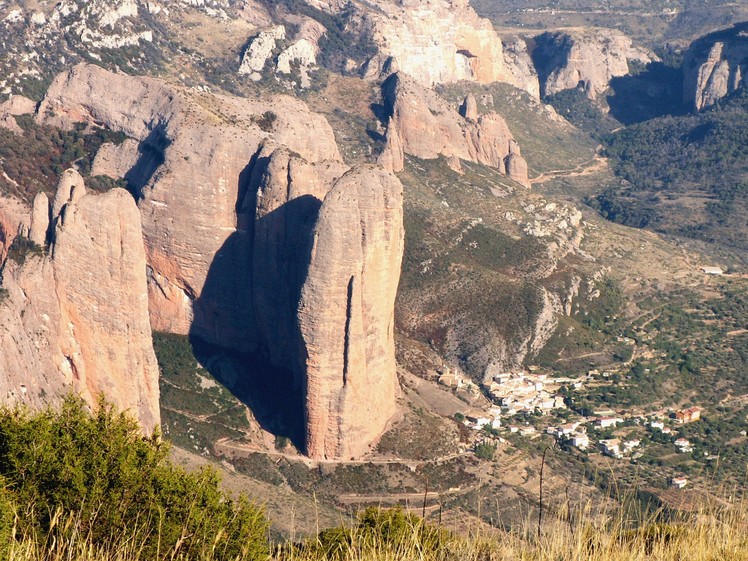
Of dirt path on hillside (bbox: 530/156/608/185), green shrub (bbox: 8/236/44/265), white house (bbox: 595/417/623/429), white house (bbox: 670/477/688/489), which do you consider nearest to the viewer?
green shrub (bbox: 8/236/44/265)

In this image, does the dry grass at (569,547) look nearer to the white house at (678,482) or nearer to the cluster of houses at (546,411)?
the white house at (678,482)

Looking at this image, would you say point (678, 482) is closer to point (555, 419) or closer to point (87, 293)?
point (555, 419)

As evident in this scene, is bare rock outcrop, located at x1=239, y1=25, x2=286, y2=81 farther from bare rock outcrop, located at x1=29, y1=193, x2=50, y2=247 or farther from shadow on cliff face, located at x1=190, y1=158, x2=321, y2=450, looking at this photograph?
bare rock outcrop, located at x1=29, y1=193, x2=50, y2=247

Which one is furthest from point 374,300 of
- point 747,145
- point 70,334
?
point 747,145

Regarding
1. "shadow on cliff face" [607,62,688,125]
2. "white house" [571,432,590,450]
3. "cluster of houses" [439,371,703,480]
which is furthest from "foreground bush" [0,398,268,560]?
"shadow on cliff face" [607,62,688,125]

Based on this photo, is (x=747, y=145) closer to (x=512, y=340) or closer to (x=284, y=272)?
(x=512, y=340)

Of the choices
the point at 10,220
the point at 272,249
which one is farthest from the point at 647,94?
the point at 10,220

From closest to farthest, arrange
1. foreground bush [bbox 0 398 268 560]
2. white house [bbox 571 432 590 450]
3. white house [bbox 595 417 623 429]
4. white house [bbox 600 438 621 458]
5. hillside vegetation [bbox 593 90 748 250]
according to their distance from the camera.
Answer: foreground bush [bbox 0 398 268 560], white house [bbox 600 438 621 458], white house [bbox 571 432 590 450], white house [bbox 595 417 623 429], hillside vegetation [bbox 593 90 748 250]
